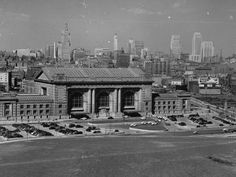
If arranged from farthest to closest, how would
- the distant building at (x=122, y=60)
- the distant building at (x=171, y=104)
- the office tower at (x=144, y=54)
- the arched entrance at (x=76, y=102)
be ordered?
the office tower at (x=144, y=54) → the distant building at (x=122, y=60) → the distant building at (x=171, y=104) → the arched entrance at (x=76, y=102)

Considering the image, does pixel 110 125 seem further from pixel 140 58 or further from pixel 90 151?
pixel 140 58

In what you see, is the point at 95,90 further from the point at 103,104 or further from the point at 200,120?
the point at 200,120

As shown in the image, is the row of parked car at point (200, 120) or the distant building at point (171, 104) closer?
the row of parked car at point (200, 120)

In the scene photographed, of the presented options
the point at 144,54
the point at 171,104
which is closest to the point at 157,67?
the point at 144,54

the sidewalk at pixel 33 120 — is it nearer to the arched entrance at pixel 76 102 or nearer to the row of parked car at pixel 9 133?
the arched entrance at pixel 76 102

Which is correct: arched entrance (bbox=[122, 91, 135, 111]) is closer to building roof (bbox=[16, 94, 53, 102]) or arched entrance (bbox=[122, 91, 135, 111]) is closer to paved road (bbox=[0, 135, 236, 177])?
building roof (bbox=[16, 94, 53, 102])

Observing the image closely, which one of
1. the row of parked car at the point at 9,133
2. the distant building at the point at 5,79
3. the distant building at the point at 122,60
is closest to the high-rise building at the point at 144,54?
the distant building at the point at 122,60
